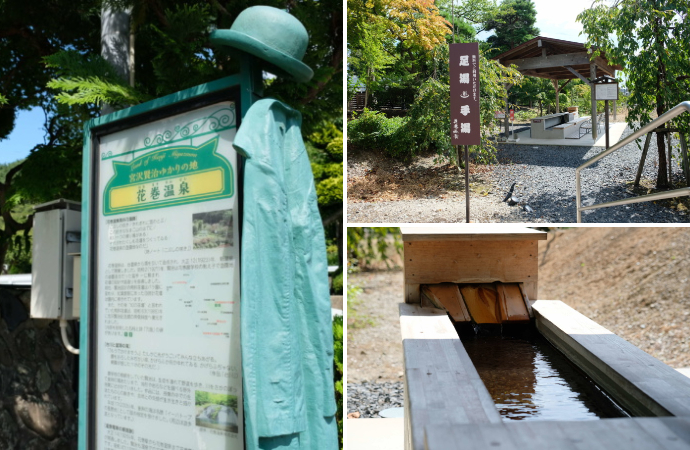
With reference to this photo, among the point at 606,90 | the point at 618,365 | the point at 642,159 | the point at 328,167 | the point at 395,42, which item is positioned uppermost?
the point at 395,42

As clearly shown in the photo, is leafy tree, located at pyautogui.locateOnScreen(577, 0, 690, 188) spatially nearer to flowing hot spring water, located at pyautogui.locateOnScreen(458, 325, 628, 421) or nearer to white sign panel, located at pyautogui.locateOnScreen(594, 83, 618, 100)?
white sign panel, located at pyautogui.locateOnScreen(594, 83, 618, 100)

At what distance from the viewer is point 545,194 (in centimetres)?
378

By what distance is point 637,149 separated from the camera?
382cm

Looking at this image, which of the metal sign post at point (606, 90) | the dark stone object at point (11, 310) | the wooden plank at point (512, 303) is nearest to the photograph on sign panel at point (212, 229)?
the wooden plank at point (512, 303)

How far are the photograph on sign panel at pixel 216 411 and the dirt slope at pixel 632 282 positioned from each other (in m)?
4.37

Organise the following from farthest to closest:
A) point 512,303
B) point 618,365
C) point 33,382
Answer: point 33,382, point 512,303, point 618,365

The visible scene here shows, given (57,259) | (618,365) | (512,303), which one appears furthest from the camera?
(512,303)

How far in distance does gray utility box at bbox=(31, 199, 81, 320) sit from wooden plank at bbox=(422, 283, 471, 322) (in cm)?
145

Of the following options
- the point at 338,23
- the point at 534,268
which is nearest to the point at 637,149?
the point at 534,268

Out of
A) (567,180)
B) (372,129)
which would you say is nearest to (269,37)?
(372,129)

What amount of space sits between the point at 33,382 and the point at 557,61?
3.66 metres

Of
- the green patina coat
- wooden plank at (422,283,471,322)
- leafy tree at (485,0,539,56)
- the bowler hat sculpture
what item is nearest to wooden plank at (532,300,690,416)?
wooden plank at (422,283,471,322)

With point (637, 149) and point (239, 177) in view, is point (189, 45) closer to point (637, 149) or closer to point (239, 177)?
point (239, 177)

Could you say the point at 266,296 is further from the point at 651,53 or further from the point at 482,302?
the point at 651,53
